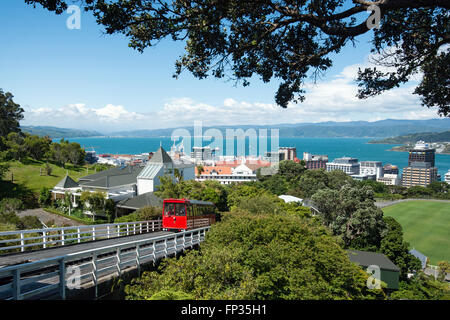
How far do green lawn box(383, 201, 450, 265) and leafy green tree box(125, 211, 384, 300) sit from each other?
36.3 meters

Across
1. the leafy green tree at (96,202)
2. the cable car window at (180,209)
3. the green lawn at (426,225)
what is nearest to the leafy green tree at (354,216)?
the green lawn at (426,225)

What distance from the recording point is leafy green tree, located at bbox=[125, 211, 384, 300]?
6809 mm

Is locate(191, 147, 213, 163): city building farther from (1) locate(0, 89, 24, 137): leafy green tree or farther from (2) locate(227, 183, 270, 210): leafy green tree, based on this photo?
(2) locate(227, 183, 270, 210): leafy green tree

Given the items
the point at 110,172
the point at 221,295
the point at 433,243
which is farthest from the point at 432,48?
the point at 433,243

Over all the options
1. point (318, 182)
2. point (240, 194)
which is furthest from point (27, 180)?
point (318, 182)

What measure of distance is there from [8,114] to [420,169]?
158168 millimetres

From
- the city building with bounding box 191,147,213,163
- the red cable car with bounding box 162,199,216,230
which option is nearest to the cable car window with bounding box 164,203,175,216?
the red cable car with bounding box 162,199,216,230

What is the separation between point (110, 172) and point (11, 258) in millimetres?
31827

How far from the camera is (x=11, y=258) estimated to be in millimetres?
8211

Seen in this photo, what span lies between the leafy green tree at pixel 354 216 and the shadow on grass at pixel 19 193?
1296 inches

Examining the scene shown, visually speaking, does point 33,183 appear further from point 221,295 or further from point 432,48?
point 432,48

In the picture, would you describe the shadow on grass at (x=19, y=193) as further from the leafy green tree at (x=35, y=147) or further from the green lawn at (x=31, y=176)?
the leafy green tree at (x=35, y=147)

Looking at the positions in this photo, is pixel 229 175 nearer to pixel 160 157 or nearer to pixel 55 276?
pixel 160 157
